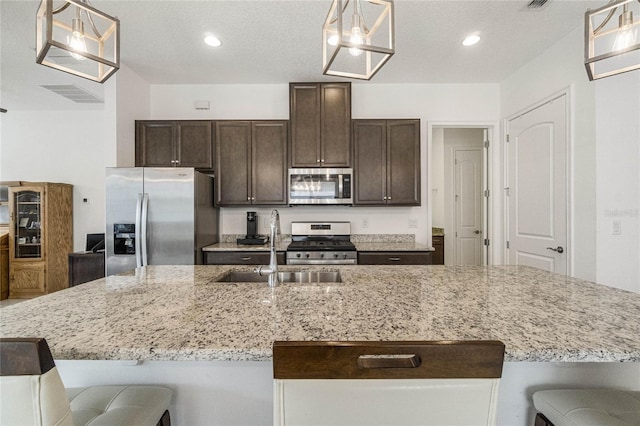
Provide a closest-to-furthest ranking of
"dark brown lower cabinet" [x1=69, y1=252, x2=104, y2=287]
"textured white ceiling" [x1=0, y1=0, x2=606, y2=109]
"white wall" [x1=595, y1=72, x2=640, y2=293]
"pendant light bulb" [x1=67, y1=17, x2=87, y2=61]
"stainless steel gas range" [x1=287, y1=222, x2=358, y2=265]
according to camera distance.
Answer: "pendant light bulb" [x1=67, y1=17, x2=87, y2=61], "white wall" [x1=595, y1=72, x2=640, y2=293], "textured white ceiling" [x1=0, y1=0, x2=606, y2=109], "stainless steel gas range" [x1=287, y1=222, x2=358, y2=265], "dark brown lower cabinet" [x1=69, y1=252, x2=104, y2=287]

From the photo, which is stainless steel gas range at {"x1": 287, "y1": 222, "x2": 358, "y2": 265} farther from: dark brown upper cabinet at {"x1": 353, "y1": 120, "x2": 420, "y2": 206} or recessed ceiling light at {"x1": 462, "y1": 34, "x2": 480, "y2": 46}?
recessed ceiling light at {"x1": 462, "y1": 34, "x2": 480, "y2": 46}

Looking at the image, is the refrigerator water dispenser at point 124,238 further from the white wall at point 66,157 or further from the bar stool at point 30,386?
the bar stool at point 30,386

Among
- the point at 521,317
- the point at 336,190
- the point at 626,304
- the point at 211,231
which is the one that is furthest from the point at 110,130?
the point at 626,304

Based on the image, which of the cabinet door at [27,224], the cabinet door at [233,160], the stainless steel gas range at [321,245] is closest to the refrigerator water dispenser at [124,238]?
the cabinet door at [233,160]

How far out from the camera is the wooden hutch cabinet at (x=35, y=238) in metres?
4.29

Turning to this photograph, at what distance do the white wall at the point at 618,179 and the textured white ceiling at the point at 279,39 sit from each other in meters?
0.72

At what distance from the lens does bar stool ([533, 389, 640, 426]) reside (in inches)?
34.0

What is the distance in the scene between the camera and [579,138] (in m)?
2.37

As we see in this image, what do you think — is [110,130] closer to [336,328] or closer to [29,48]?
[29,48]

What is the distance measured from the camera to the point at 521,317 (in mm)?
947

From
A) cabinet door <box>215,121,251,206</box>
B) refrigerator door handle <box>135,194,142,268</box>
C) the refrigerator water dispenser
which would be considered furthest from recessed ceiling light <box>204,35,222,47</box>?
the refrigerator water dispenser

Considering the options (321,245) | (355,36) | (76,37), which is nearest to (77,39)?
(76,37)

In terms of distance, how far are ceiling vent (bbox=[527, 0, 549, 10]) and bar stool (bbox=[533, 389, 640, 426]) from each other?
2.52m

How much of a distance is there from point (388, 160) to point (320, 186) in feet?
2.77
